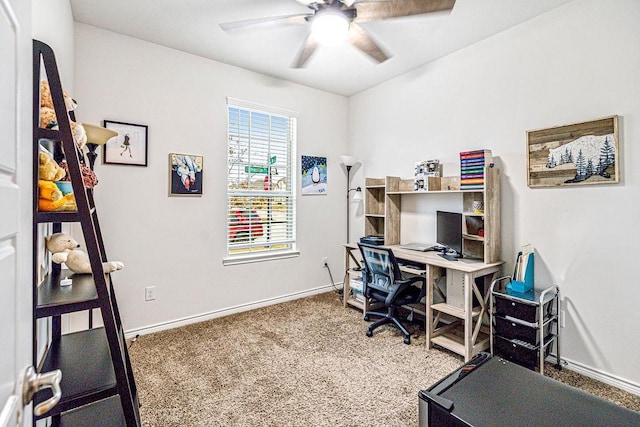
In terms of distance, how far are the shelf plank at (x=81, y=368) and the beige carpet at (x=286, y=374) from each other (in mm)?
691

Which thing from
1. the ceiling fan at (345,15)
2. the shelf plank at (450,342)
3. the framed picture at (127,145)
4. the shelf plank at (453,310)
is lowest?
the shelf plank at (450,342)

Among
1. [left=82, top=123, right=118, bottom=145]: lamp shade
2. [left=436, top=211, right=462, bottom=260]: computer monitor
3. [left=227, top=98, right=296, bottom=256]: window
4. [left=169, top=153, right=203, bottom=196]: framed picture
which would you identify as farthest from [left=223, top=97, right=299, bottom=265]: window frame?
[left=436, top=211, right=462, bottom=260]: computer monitor

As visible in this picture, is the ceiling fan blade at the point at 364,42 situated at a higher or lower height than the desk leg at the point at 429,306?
higher

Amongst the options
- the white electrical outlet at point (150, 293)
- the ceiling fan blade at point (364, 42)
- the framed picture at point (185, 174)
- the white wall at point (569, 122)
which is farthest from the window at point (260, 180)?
the white wall at point (569, 122)

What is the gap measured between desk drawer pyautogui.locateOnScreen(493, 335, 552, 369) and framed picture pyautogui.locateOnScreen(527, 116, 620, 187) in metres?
1.21

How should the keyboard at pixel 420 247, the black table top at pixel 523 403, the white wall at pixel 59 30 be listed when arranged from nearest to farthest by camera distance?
the black table top at pixel 523 403 → the white wall at pixel 59 30 → the keyboard at pixel 420 247

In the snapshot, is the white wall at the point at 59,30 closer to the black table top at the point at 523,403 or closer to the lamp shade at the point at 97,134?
the lamp shade at the point at 97,134

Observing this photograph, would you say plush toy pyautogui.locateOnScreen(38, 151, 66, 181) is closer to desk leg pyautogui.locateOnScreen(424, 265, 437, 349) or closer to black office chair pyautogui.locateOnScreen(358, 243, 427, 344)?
black office chair pyautogui.locateOnScreen(358, 243, 427, 344)

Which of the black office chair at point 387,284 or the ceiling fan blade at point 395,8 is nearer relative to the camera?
the ceiling fan blade at point 395,8

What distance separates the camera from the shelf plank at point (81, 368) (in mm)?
1022

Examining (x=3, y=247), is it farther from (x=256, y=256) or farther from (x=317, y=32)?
(x=256, y=256)

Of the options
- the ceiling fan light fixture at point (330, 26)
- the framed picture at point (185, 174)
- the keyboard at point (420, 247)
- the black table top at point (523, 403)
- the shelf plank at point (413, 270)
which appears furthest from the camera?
the keyboard at point (420, 247)

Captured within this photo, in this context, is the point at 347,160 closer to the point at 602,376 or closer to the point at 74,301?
the point at 602,376

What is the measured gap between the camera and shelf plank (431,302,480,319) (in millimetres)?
2437
